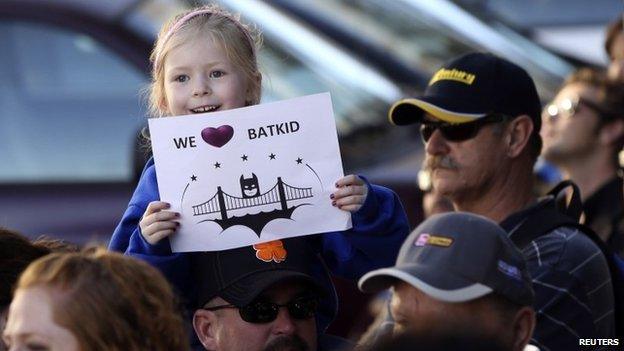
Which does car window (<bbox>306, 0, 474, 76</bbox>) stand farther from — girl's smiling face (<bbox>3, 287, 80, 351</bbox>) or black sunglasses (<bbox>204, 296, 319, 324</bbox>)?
girl's smiling face (<bbox>3, 287, 80, 351</bbox>)

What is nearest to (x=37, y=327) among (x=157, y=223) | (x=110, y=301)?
(x=110, y=301)

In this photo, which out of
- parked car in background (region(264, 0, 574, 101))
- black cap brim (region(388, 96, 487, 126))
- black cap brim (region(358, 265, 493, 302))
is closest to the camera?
black cap brim (region(358, 265, 493, 302))

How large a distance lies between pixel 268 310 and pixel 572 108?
120 inches

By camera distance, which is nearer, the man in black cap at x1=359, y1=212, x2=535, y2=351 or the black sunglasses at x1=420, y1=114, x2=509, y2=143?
the man in black cap at x1=359, y1=212, x2=535, y2=351

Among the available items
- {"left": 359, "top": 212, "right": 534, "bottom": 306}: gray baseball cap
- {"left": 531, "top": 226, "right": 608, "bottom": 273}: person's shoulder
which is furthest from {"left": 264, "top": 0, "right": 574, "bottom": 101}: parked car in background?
{"left": 359, "top": 212, "right": 534, "bottom": 306}: gray baseball cap

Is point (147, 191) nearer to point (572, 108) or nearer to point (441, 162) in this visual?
point (441, 162)

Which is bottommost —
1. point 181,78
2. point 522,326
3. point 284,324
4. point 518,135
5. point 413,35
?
point 522,326

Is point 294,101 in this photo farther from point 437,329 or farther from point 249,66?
point 437,329

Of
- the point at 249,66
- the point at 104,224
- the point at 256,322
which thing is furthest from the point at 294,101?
the point at 104,224

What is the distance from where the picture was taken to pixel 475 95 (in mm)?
5023

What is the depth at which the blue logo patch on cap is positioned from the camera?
3887 mm

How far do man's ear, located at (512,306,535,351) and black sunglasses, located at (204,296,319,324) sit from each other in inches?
24.2

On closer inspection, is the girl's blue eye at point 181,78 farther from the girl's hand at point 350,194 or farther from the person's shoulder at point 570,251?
the person's shoulder at point 570,251

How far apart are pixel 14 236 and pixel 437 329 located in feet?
7.52
